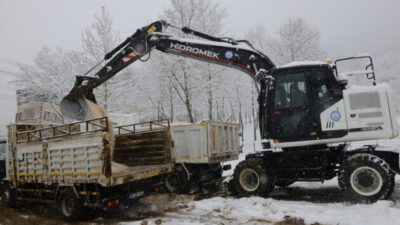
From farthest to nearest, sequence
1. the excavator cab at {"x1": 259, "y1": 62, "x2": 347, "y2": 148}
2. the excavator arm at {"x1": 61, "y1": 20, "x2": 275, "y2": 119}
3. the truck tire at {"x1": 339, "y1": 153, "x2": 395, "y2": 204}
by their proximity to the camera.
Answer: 1. the excavator arm at {"x1": 61, "y1": 20, "x2": 275, "y2": 119}
2. the excavator cab at {"x1": 259, "y1": 62, "x2": 347, "y2": 148}
3. the truck tire at {"x1": 339, "y1": 153, "x2": 395, "y2": 204}

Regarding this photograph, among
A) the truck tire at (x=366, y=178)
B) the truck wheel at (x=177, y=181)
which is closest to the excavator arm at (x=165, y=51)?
the truck tire at (x=366, y=178)

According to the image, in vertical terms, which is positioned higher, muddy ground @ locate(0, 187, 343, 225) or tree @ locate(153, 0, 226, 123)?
tree @ locate(153, 0, 226, 123)

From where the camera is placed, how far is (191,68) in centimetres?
2003

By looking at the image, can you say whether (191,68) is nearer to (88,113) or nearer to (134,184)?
(88,113)

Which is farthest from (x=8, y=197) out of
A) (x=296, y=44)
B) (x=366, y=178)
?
(x=296, y=44)

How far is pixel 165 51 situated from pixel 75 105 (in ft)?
10.1

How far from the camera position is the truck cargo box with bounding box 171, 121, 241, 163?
11016 millimetres

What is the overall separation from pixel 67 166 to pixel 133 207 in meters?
2.11

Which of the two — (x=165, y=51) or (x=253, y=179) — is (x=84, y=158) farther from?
(x=253, y=179)

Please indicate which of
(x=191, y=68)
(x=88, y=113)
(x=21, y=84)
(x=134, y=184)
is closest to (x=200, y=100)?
(x=191, y=68)

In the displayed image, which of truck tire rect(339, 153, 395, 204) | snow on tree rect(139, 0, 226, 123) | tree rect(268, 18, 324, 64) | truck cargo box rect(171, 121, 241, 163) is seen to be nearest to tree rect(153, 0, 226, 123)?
snow on tree rect(139, 0, 226, 123)

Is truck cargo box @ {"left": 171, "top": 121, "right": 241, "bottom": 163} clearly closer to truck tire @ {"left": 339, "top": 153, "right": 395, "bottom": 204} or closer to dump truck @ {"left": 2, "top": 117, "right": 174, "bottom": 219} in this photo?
dump truck @ {"left": 2, "top": 117, "right": 174, "bottom": 219}

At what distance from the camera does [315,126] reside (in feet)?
27.4

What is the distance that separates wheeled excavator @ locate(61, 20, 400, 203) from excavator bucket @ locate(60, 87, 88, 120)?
3.63 metres
